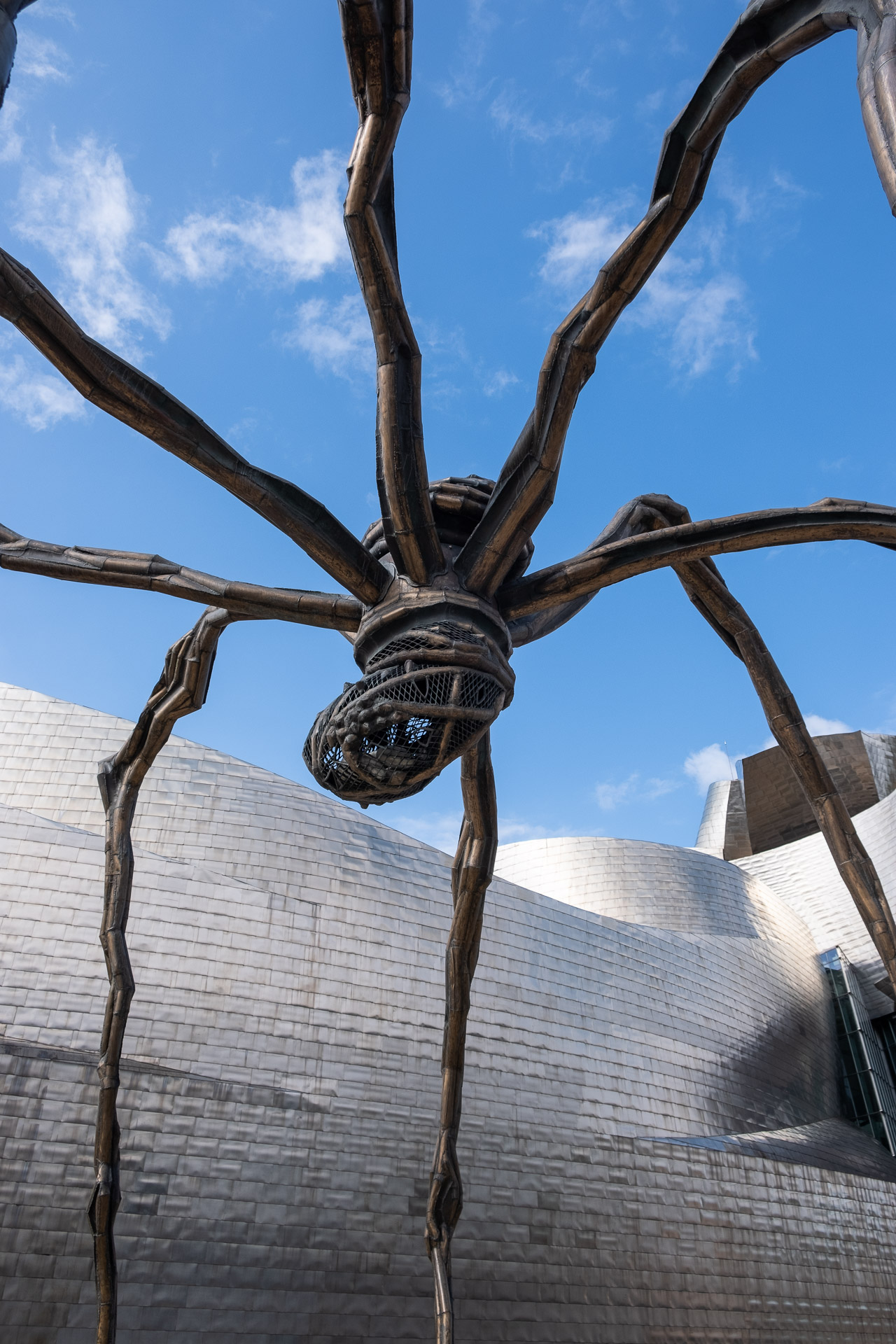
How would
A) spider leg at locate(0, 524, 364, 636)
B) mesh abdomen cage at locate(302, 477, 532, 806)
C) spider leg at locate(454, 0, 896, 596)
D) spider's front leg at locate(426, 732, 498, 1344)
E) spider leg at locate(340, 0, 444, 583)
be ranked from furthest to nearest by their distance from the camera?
spider's front leg at locate(426, 732, 498, 1344) < spider leg at locate(0, 524, 364, 636) < mesh abdomen cage at locate(302, 477, 532, 806) < spider leg at locate(454, 0, 896, 596) < spider leg at locate(340, 0, 444, 583)

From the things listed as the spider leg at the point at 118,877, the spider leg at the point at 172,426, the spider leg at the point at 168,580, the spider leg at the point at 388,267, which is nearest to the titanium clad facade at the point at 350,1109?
the spider leg at the point at 118,877

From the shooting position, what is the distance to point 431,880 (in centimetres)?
1198

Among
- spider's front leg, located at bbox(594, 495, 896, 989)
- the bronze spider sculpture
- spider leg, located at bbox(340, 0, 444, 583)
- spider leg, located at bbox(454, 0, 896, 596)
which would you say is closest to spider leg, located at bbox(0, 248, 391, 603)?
the bronze spider sculpture

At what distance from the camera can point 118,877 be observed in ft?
17.9

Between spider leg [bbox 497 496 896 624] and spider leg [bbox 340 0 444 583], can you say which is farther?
spider leg [bbox 497 496 896 624]

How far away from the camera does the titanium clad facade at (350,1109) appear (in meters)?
8.10

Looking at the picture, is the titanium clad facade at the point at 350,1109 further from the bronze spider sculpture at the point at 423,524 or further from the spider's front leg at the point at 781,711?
the spider's front leg at the point at 781,711

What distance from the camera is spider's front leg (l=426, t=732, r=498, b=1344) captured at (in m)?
5.73

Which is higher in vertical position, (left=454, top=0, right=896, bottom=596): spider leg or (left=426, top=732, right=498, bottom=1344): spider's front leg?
(left=454, top=0, right=896, bottom=596): spider leg

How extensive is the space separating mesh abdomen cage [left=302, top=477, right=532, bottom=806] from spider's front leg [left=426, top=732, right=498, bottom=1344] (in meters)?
1.94

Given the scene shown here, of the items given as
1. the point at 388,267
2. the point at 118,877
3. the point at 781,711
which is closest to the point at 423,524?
the point at 388,267

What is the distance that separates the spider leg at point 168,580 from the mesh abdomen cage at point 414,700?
29cm

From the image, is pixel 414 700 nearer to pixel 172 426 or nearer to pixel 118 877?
pixel 172 426

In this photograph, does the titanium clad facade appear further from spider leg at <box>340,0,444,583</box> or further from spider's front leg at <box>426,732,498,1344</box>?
spider leg at <box>340,0,444,583</box>
